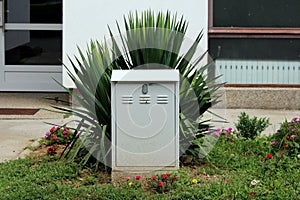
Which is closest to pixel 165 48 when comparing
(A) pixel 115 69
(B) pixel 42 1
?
(A) pixel 115 69

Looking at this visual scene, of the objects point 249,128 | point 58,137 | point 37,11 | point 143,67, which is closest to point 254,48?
point 249,128

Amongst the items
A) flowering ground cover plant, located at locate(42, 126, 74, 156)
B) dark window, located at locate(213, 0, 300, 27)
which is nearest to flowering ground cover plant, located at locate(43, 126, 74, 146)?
flowering ground cover plant, located at locate(42, 126, 74, 156)

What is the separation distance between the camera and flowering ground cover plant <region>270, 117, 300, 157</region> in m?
6.39

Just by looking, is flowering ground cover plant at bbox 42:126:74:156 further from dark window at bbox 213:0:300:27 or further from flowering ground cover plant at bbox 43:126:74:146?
dark window at bbox 213:0:300:27

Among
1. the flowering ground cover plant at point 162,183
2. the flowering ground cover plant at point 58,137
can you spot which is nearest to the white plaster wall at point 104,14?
the flowering ground cover plant at point 58,137

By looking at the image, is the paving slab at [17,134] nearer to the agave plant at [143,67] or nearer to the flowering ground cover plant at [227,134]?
the agave plant at [143,67]

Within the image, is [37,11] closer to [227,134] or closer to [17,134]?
[17,134]

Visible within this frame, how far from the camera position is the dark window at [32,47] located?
11227 mm

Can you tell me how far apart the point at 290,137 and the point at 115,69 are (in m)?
1.77

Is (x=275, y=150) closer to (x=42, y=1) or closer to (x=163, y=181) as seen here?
(x=163, y=181)

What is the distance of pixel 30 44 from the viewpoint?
1128cm

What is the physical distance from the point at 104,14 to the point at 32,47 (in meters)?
2.13

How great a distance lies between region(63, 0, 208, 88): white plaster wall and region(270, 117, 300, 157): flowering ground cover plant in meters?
3.09

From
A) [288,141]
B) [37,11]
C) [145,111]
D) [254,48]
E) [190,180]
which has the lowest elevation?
[190,180]
